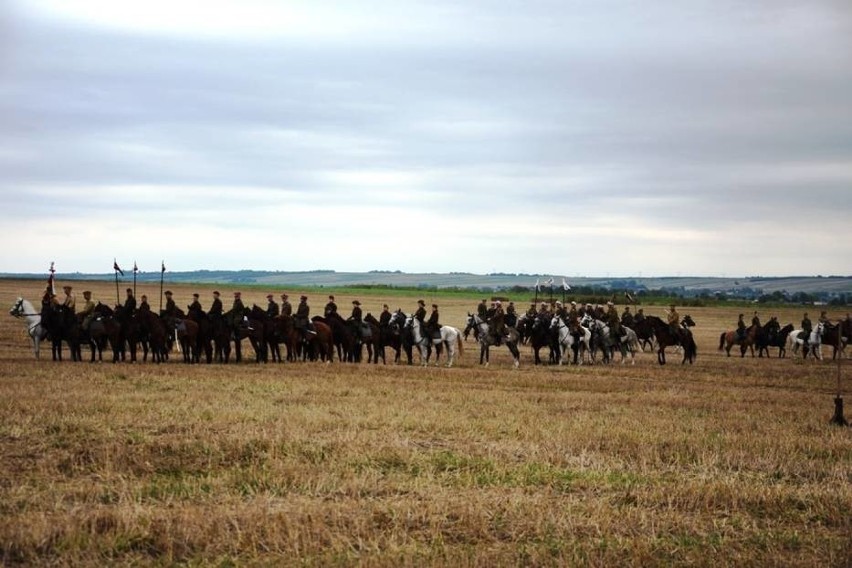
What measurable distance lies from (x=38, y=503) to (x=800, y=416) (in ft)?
49.4

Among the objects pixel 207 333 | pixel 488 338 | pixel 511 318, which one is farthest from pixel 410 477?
pixel 511 318

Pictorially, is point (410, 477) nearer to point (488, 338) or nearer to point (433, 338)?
point (433, 338)

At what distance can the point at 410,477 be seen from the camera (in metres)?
12.6

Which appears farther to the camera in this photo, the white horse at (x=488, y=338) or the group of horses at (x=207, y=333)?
the white horse at (x=488, y=338)

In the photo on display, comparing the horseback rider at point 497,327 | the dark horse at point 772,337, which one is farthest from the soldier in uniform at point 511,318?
the dark horse at point 772,337

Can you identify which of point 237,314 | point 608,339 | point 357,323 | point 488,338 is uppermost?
point 237,314

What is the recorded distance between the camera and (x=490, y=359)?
125 ft

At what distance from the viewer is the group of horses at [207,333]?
30.8 metres

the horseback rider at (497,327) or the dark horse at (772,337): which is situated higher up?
the horseback rider at (497,327)

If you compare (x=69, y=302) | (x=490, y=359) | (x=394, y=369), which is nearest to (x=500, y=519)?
(x=394, y=369)

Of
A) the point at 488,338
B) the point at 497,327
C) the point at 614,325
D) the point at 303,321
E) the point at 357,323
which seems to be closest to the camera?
the point at 303,321

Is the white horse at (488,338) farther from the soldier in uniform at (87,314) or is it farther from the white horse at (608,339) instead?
the soldier in uniform at (87,314)

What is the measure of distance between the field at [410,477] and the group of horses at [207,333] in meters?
7.28

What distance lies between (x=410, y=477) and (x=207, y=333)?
2078cm
